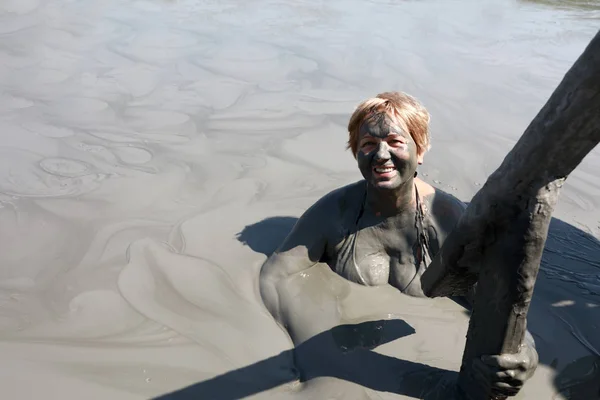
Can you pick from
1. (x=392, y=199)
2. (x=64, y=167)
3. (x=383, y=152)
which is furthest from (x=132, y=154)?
(x=383, y=152)

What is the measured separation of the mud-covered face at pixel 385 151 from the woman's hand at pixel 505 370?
1.11 meters

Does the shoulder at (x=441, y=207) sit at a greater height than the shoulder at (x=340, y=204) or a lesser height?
greater

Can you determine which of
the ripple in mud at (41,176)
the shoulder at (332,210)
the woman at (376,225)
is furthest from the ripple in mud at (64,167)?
the shoulder at (332,210)

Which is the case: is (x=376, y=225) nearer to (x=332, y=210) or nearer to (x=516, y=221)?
(x=332, y=210)

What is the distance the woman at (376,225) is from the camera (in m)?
3.01

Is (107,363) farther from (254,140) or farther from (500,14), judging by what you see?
(500,14)

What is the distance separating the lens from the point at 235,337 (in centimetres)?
296

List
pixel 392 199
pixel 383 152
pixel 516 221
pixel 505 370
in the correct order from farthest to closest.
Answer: pixel 392 199
pixel 383 152
pixel 505 370
pixel 516 221

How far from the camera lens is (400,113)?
9.77 ft

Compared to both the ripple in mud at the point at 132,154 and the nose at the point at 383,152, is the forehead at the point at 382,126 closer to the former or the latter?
the nose at the point at 383,152

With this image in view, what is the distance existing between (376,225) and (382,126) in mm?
657

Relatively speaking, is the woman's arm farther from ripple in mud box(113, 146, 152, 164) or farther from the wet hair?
ripple in mud box(113, 146, 152, 164)

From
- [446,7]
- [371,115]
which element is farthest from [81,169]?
[446,7]

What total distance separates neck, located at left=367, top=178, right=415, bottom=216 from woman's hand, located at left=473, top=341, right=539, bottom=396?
1.18 meters
